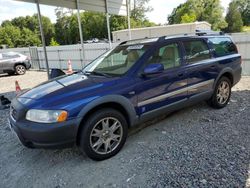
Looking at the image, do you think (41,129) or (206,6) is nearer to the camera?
(41,129)

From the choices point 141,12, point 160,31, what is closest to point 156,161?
point 160,31

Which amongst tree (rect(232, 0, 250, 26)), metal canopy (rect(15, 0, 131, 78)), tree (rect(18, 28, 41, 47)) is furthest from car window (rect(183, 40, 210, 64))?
tree (rect(232, 0, 250, 26))

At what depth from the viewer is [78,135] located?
2.84 meters

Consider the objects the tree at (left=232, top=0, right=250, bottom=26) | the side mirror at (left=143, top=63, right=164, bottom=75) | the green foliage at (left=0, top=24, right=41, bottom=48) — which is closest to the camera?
the side mirror at (left=143, top=63, right=164, bottom=75)

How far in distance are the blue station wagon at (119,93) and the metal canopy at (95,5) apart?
4795 mm

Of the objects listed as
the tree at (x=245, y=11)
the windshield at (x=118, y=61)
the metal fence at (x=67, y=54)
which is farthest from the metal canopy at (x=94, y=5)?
the tree at (x=245, y=11)

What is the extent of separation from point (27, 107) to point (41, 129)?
1.28 feet

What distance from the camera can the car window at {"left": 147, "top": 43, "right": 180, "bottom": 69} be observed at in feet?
11.6

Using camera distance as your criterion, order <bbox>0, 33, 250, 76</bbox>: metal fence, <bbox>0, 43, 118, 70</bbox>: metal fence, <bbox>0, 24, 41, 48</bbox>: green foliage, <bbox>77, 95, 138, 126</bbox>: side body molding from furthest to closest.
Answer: <bbox>0, 24, 41, 48</bbox>: green foliage < <bbox>0, 43, 118, 70</bbox>: metal fence < <bbox>0, 33, 250, 76</bbox>: metal fence < <bbox>77, 95, 138, 126</bbox>: side body molding

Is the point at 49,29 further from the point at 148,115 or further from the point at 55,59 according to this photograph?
the point at 148,115

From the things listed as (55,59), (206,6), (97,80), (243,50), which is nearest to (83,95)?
(97,80)

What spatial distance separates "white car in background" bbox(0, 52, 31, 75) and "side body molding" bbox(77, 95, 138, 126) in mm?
11961

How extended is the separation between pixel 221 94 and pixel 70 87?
129 inches

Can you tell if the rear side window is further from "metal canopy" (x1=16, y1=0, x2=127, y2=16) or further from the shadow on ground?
"metal canopy" (x1=16, y1=0, x2=127, y2=16)
